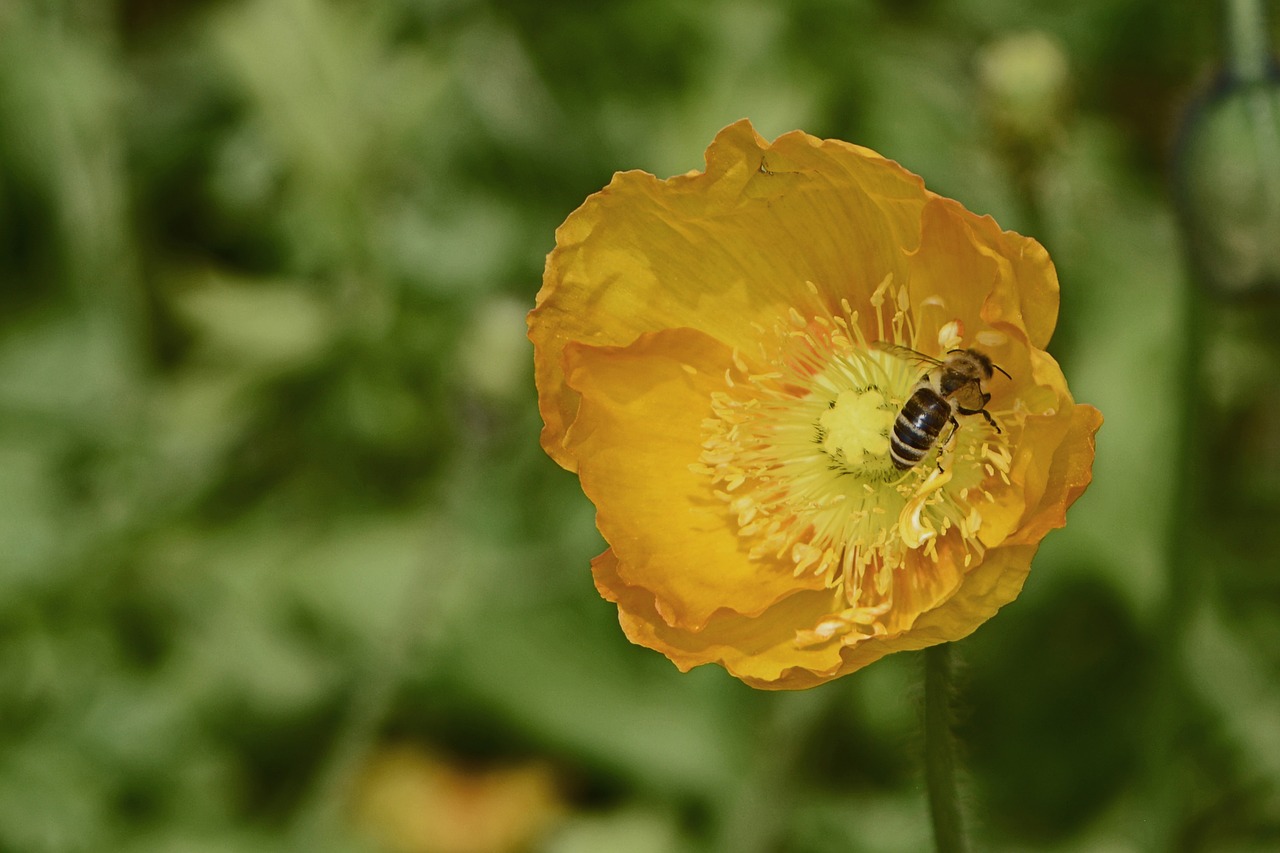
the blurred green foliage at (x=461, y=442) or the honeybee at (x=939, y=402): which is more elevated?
the honeybee at (x=939, y=402)

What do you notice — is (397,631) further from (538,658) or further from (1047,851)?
(1047,851)

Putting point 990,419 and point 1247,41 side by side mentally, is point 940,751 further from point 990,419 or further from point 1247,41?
point 1247,41

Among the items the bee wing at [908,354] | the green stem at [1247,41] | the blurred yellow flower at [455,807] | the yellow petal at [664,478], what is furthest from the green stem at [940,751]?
the blurred yellow flower at [455,807]

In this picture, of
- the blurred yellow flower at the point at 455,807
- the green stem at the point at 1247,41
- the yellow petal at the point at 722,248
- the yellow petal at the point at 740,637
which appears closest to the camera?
the yellow petal at the point at 740,637

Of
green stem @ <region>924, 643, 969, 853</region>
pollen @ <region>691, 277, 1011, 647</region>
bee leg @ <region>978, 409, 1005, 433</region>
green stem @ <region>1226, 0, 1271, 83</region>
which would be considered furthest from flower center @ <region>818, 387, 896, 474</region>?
green stem @ <region>1226, 0, 1271, 83</region>

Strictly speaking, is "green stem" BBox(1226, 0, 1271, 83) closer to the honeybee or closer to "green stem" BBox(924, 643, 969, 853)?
the honeybee

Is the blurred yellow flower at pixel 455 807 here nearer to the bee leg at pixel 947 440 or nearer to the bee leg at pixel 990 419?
the bee leg at pixel 947 440
